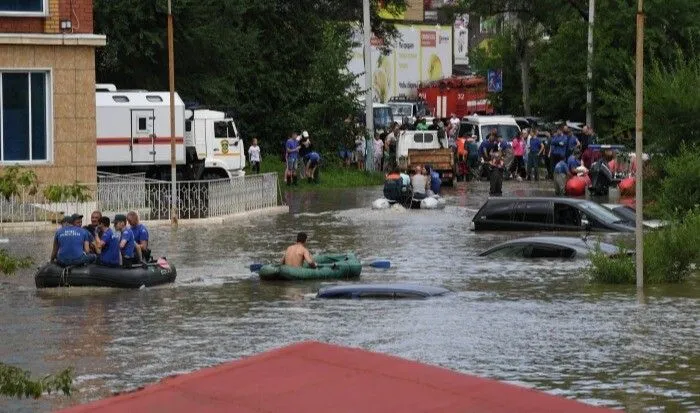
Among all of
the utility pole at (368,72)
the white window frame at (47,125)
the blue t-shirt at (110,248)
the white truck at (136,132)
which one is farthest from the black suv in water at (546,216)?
the utility pole at (368,72)

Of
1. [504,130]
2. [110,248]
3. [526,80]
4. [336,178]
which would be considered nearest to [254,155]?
[336,178]

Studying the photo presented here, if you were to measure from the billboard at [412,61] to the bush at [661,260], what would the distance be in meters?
74.3

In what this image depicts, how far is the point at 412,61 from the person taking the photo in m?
108

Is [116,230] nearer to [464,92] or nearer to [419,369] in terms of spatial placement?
[419,369]

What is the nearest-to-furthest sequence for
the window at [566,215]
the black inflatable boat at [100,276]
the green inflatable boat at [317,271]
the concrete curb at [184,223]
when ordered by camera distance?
the black inflatable boat at [100,276], the green inflatable boat at [317,271], the concrete curb at [184,223], the window at [566,215]

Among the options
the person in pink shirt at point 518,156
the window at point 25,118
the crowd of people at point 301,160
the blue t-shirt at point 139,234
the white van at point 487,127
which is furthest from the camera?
the white van at point 487,127

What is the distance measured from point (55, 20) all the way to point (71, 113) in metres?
2.38

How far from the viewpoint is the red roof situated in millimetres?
10109

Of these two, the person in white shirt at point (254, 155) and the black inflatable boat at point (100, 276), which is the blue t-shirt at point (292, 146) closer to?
the person in white shirt at point (254, 155)

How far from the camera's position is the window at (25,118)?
41.5 meters

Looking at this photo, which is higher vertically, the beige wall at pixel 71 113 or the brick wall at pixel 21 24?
the brick wall at pixel 21 24

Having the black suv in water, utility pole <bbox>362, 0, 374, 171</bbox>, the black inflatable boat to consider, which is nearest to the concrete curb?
the black suv in water

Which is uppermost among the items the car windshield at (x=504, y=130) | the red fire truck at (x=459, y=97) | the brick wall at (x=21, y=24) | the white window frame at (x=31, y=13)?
the white window frame at (x=31, y=13)

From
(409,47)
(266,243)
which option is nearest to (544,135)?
(266,243)
